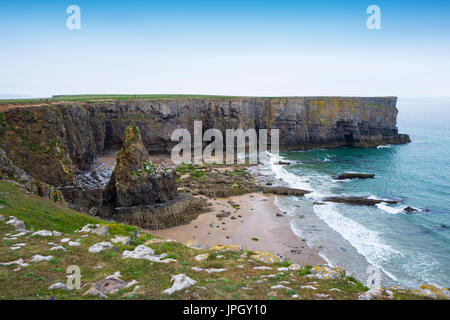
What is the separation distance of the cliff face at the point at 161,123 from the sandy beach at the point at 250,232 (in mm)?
14960

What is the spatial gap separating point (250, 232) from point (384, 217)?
1692 cm

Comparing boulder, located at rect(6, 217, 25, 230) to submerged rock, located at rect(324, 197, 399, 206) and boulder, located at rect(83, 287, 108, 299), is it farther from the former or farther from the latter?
submerged rock, located at rect(324, 197, 399, 206)

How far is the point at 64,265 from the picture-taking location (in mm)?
12688

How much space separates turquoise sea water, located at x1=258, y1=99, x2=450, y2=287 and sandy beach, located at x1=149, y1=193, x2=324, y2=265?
169cm

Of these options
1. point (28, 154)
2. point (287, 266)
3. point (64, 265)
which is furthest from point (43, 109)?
point (287, 266)

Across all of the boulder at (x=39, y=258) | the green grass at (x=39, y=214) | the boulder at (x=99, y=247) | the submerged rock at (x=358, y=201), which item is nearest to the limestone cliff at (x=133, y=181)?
the green grass at (x=39, y=214)

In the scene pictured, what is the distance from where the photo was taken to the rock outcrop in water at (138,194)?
31953mm

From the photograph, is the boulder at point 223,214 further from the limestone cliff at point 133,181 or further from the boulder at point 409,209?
the boulder at point 409,209

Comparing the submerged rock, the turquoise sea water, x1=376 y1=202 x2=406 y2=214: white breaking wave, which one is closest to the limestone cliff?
the turquoise sea water

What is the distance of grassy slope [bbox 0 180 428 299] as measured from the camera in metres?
10.5

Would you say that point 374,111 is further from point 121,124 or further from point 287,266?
point 287,266

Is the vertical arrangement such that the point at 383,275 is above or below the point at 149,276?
below

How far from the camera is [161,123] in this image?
6831 centimetres

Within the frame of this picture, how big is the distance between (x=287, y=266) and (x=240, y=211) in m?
22.8
